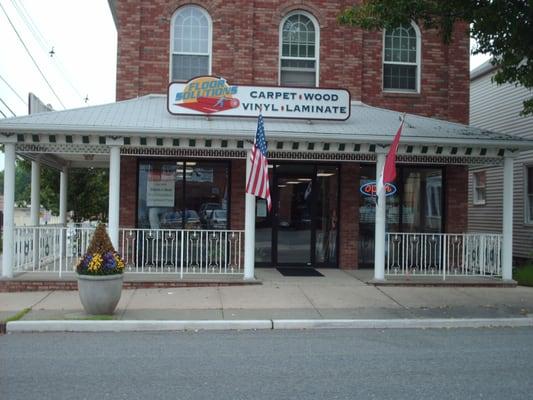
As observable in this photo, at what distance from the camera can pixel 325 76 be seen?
48.0ft

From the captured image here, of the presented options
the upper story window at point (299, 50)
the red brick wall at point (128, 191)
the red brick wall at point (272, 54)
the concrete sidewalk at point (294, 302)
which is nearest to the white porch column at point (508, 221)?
the concrete sidewalk at point (294, 302)

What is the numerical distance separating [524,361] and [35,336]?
6417 millimetres

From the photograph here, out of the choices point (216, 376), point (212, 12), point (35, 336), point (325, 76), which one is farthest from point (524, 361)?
point (212, 12)

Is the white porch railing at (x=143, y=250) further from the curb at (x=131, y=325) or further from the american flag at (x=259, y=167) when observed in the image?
the curb at (x=131, y=325)

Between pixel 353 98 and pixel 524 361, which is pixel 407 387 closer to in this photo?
pixel 524 361

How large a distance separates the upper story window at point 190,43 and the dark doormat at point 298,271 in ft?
16.9

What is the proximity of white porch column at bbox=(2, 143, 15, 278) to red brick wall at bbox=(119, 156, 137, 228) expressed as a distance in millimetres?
2650

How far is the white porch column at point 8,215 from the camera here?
1133 cm

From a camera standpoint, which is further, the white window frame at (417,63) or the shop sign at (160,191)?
the white window frame at (417,63)

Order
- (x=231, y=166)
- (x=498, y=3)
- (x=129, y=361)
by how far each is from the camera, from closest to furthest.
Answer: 1. (x=129, y=361)
2. (x=498, y=3)
3. (x=231, y=166)

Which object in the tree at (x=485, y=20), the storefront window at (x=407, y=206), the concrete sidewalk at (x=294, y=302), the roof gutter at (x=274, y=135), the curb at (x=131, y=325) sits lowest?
the curb at (x=131, y=325)

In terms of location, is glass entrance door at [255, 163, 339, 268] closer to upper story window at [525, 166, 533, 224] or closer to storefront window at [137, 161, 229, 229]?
storefront window at [137, 161, 229, 229]

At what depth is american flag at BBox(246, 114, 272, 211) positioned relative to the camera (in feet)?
35.1

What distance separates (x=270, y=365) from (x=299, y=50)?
32.4ft
